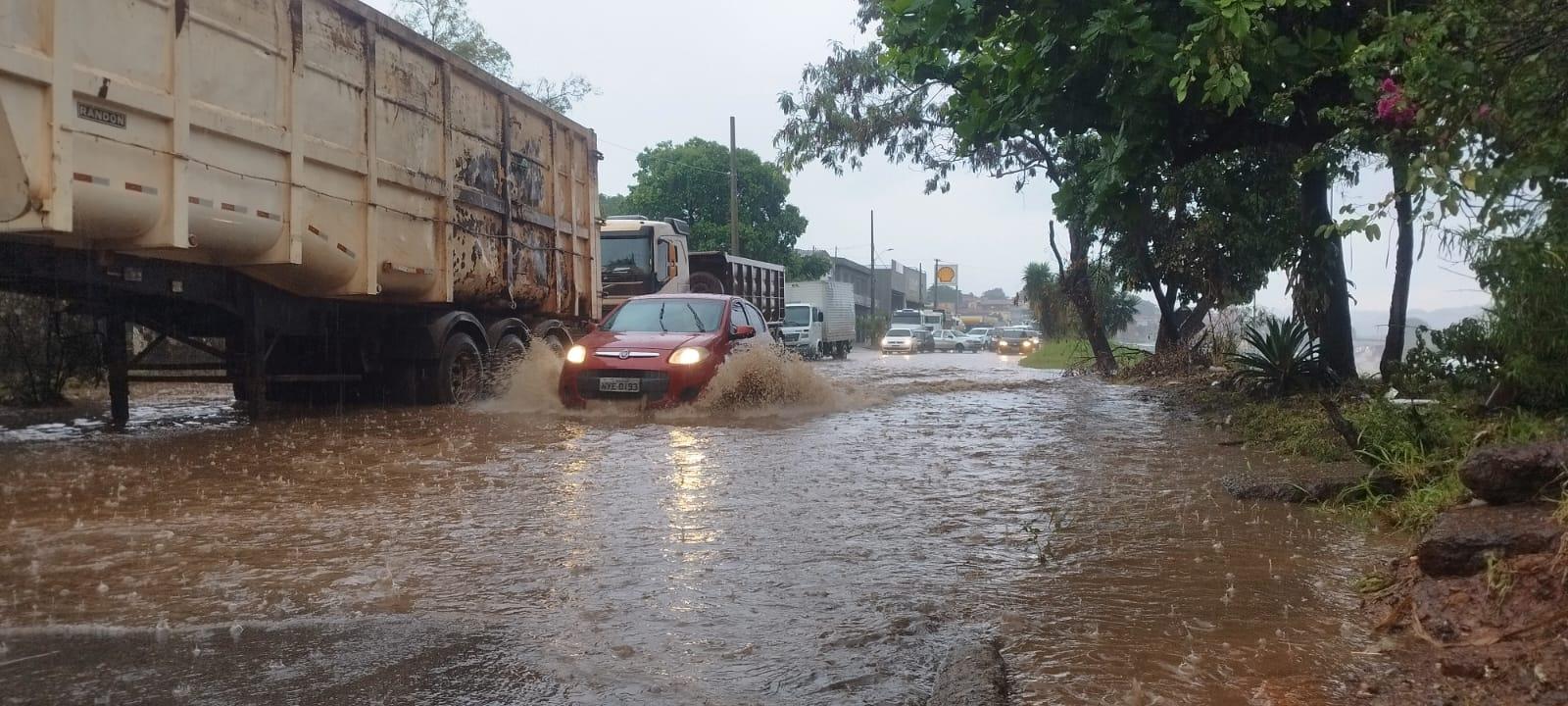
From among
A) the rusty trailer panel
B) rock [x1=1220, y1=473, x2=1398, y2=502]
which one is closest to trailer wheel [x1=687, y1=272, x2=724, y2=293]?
the rusty trailer panel

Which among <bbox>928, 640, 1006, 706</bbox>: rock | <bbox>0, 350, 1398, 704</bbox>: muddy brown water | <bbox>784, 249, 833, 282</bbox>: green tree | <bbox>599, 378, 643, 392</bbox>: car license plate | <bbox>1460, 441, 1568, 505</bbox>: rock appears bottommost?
<bbox>928, 640, 1006, 706</bbox>: rock

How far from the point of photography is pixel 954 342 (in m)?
46.2

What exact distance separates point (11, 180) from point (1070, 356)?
2155cm

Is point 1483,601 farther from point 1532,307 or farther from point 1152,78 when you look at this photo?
point 1152,78

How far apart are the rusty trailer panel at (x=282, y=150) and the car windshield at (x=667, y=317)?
1635 mm

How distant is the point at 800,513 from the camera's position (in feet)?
20.5

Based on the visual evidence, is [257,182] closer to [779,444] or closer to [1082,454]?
[779,444]

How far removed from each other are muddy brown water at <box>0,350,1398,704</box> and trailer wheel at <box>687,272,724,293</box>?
1285 centimetres

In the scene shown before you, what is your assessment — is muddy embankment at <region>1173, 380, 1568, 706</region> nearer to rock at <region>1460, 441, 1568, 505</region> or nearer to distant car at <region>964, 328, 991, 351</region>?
rock at <region>1460, 441, 1568, 505</region>

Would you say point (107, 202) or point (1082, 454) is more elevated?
point (107, 202)

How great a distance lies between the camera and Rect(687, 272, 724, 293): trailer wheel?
21812 mm

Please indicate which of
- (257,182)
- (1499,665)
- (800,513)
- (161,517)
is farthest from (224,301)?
(1499,665)

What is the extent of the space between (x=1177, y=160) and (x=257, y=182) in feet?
26.2

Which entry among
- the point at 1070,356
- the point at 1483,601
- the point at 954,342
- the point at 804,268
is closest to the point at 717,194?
the point at 804,268
